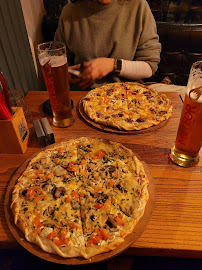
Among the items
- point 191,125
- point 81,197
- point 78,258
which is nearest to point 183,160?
point 191,125

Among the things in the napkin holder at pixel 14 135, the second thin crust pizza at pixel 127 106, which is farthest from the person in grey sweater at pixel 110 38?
the napkin holder at pixel 14 135

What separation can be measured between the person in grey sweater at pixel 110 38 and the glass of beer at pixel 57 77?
27.0 inches

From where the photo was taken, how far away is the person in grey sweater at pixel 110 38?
219 centimetres

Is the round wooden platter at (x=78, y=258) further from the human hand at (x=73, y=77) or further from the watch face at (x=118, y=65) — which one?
the watch face at (x=118, y=65)

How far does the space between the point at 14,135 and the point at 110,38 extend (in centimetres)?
160

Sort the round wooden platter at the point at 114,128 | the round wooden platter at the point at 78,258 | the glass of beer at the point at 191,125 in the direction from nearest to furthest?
the round wooden platter at the point at 78,258 → the glass of beer at the point at 191,125 → the round wooden platter at the point at 114,128

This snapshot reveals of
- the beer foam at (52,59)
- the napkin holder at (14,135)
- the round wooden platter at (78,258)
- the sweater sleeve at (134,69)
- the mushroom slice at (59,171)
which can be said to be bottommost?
the sweater sleeve at (134,69)

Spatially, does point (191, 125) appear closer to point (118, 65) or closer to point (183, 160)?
point (183, 160)

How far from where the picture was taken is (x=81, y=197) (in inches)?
42.3

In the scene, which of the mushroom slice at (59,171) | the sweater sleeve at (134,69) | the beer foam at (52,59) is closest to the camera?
the mushroom slice at (59,171)

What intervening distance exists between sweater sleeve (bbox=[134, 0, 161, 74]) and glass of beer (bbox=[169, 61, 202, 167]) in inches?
53.6

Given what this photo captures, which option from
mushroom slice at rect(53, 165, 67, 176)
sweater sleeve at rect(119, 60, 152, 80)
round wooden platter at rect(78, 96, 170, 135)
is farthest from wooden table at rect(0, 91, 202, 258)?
sweater sleeve at rect(119, 60, 152, 80)

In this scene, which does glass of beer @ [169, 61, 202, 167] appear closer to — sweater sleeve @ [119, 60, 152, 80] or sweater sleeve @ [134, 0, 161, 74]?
sweater sleeve @ [119, 60, 152, 80]

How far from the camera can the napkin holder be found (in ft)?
3.99
